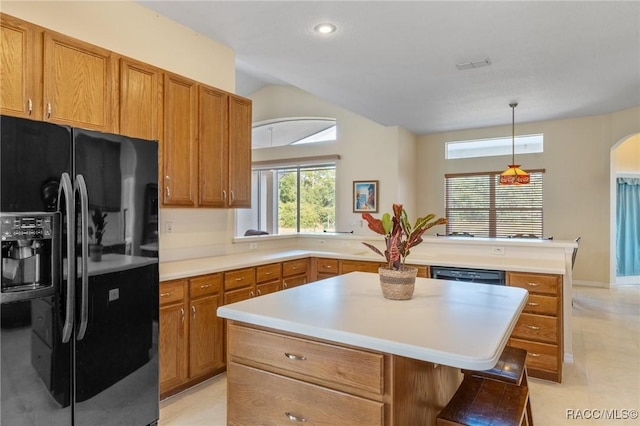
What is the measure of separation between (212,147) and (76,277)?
5.55 feet

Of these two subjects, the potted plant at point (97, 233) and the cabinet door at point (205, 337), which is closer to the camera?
the potted plant at point (97, 233)

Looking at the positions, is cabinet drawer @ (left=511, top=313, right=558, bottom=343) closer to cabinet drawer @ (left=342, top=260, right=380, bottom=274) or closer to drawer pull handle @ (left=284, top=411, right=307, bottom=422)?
cabinet drawer @ (left=342, top=260, right=380, bottom=274)

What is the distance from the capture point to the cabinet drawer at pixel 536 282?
299 cm

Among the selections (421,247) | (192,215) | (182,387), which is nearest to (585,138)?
(421,247)

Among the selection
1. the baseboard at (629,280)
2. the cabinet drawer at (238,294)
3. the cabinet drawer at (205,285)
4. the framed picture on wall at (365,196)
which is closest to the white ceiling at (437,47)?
the framed picture on wall at (365,196)

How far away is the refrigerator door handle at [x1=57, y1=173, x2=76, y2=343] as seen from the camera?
70.8 inches

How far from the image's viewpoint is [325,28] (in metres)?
3.19

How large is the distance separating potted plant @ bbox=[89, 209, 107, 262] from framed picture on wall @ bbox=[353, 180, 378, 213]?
554cm

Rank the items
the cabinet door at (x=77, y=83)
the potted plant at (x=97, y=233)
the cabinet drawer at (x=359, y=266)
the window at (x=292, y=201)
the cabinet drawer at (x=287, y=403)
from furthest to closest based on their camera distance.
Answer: the window at (x=292, y=201) → the cabinet drawer at (x=359, y=266) → the cabinet door at (x=77, y=83) → the potted plant at (x=97, y=233) → the cabinet drawer at (x=287, y=403)

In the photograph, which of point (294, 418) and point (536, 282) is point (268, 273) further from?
point (536, 282)

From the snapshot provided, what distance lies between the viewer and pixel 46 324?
5.81 feet

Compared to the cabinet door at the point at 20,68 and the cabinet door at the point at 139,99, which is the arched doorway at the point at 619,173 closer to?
the cabinet door at the point at 139,99

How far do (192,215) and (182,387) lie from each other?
143 centimetres

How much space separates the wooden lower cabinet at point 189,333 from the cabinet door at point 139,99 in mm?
1102
